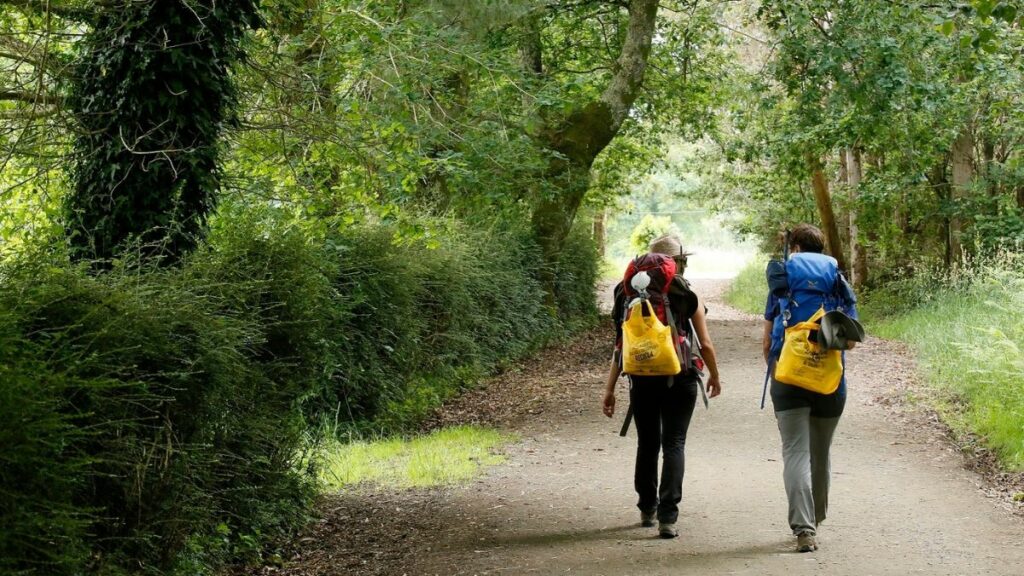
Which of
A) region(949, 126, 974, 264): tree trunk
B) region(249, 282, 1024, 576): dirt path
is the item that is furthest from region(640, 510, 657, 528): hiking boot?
region(949, 126, 974, 264): tree trunk

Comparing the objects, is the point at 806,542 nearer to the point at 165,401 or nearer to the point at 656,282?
the point at 656,282

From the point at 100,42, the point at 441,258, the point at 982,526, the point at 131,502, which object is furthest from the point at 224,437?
the point at 441,258

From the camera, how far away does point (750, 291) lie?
37062 mm

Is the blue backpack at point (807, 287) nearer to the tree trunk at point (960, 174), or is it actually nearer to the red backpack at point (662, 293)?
the red backpack at point (662, 293)

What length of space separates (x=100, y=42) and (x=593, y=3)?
567 inches

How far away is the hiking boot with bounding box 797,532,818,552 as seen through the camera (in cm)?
666

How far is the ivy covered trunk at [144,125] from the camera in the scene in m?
7.96

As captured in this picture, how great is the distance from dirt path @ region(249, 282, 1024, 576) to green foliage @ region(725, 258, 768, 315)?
828 inches

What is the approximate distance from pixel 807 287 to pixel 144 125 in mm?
5054

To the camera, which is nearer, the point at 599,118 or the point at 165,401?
the point at 165,401

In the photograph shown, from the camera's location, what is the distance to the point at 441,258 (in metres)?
15.2

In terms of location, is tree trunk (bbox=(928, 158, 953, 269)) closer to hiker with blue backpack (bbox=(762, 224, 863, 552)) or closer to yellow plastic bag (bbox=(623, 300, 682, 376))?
hiker with blue backpack (bbox=(762, 224, 863, 552))

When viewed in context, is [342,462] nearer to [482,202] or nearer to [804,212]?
[482,202]

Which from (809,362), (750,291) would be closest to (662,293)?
(809,362)
